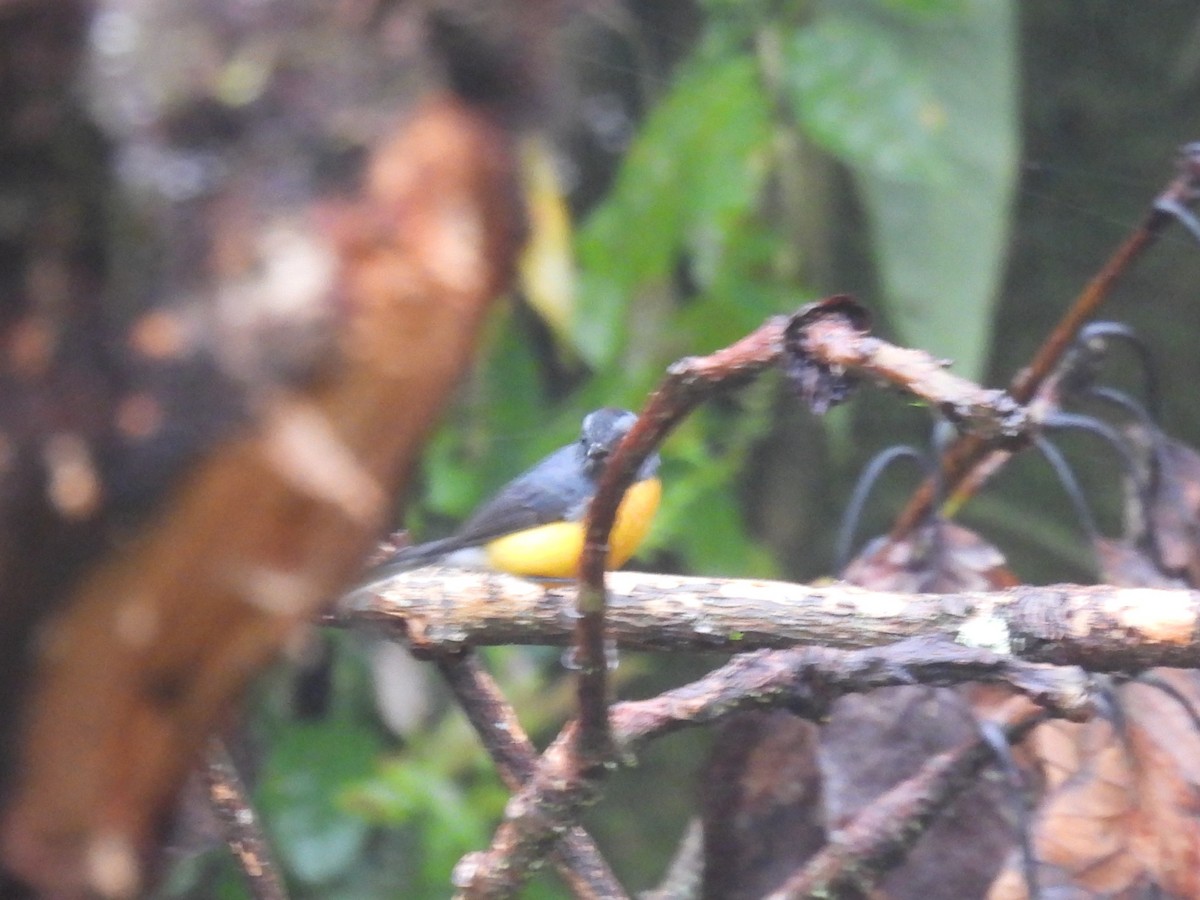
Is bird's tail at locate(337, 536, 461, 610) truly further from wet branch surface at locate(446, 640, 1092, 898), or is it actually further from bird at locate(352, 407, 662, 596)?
wet branch surface at locate(446, 640, 1092, 898)

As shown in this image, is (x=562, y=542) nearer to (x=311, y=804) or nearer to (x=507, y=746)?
(x=311, y=804)

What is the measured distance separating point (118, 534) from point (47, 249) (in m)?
0.08

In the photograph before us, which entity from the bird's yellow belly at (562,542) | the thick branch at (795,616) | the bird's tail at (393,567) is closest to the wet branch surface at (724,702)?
the thick branch at (795,616)

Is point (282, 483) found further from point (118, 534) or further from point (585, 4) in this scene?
point (585, 4)

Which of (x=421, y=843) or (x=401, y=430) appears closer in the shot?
(x=401, y=430)

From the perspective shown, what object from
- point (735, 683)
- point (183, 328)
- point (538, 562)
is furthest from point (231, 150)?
point (538, 562)

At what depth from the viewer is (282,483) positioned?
37cm

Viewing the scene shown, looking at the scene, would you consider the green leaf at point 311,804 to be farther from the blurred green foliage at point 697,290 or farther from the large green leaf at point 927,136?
the large green leaf at point 927,136

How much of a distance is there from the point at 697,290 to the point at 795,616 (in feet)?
3.16

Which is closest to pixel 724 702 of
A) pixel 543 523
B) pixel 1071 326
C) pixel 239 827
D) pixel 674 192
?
pixel 239 827

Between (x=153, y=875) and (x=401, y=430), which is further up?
(x=401, y=430)

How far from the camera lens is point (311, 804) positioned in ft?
5.19

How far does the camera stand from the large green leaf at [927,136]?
5.20 ft

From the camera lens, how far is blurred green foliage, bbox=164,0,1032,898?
1.57m
